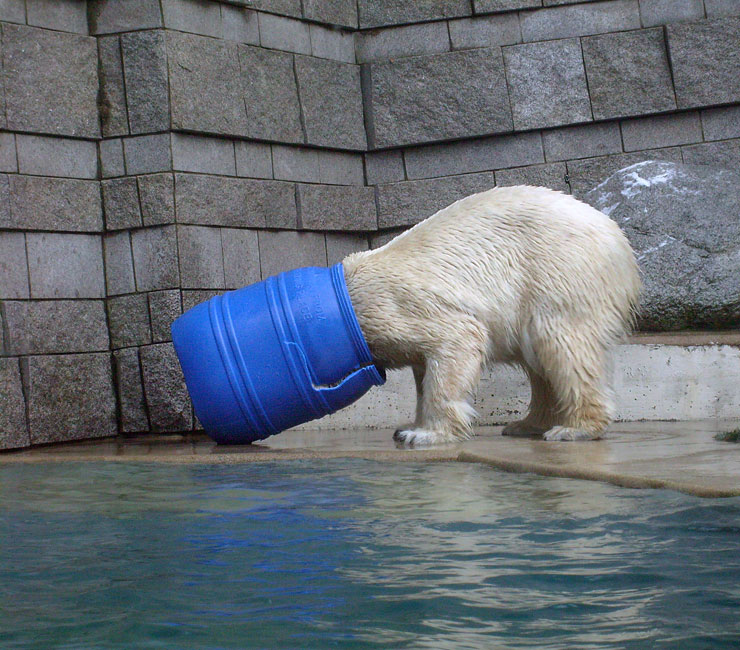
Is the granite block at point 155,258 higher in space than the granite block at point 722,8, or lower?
lower

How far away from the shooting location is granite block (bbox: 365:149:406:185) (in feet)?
28.1

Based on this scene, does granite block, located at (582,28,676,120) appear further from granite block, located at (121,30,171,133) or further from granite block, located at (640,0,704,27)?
granite block, located at (121,30,171,133)

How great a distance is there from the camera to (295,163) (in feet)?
26.5

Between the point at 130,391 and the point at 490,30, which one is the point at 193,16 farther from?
the point at 130,391

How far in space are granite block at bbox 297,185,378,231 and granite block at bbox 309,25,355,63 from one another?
3.58ft

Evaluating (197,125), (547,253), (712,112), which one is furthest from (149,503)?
(712,112)

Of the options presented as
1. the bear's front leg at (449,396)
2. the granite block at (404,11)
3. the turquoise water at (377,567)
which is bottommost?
the turquoise water at (377,567)

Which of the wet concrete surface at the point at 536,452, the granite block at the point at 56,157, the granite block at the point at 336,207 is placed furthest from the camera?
the granite block at the point at 336,207

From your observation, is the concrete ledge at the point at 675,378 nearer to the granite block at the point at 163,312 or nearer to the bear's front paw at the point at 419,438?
the bear's front paw at the point at 419,438

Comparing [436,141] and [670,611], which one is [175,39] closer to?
[436,141]

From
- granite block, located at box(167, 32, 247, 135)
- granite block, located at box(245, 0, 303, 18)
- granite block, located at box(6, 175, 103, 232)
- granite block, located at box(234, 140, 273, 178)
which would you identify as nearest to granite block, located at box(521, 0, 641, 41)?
granite block, located at box(245, 0, 303, 18)

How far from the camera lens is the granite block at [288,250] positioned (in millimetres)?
7805

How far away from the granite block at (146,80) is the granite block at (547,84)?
284cm

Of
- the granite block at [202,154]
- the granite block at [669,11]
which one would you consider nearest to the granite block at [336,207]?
the granite block at [202,154]
